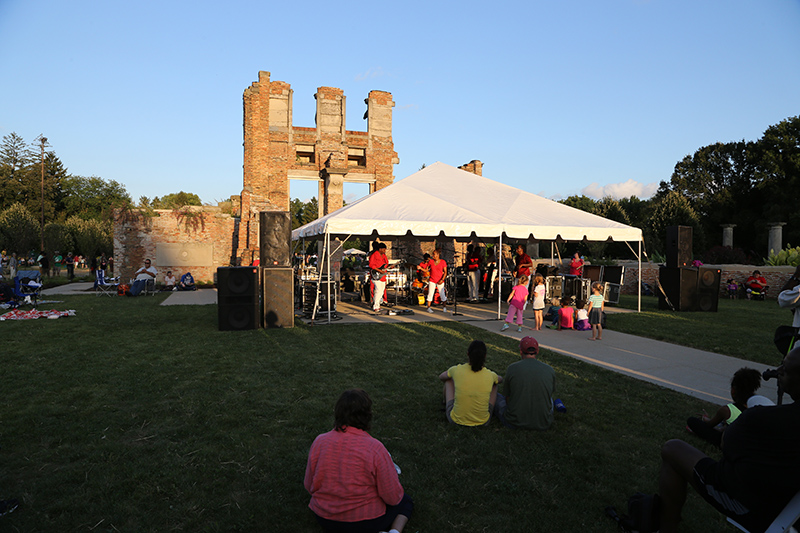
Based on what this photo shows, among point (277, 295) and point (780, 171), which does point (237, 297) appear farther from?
point (780, 171)

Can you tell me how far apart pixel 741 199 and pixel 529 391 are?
147ft

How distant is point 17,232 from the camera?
32.4m

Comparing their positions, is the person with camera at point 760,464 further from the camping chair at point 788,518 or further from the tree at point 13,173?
the tree at point 13,173

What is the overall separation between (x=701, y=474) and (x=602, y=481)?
112cm

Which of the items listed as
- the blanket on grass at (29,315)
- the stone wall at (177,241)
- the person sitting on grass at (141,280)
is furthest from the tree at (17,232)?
the blanket on grass at (29,315)

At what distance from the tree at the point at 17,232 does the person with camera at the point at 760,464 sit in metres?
41.3

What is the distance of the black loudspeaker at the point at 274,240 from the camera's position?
977 cm

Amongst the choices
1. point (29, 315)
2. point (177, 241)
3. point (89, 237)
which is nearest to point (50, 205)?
point (89, 237)

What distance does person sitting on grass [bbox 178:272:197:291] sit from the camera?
21044 mm

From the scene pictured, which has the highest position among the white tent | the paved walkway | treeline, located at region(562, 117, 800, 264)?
treeline, located at region(562, 117, 800, 264)

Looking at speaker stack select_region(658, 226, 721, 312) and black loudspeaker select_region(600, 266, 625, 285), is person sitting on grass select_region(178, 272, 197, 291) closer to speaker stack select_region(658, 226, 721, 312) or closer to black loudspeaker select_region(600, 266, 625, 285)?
black loudspeaker select_region(600, 266, 625, 285)

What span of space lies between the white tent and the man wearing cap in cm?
601

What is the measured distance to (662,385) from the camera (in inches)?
218

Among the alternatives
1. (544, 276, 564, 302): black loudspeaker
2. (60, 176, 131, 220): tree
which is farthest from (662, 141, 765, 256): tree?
(60, 176, 131, 220): tree
